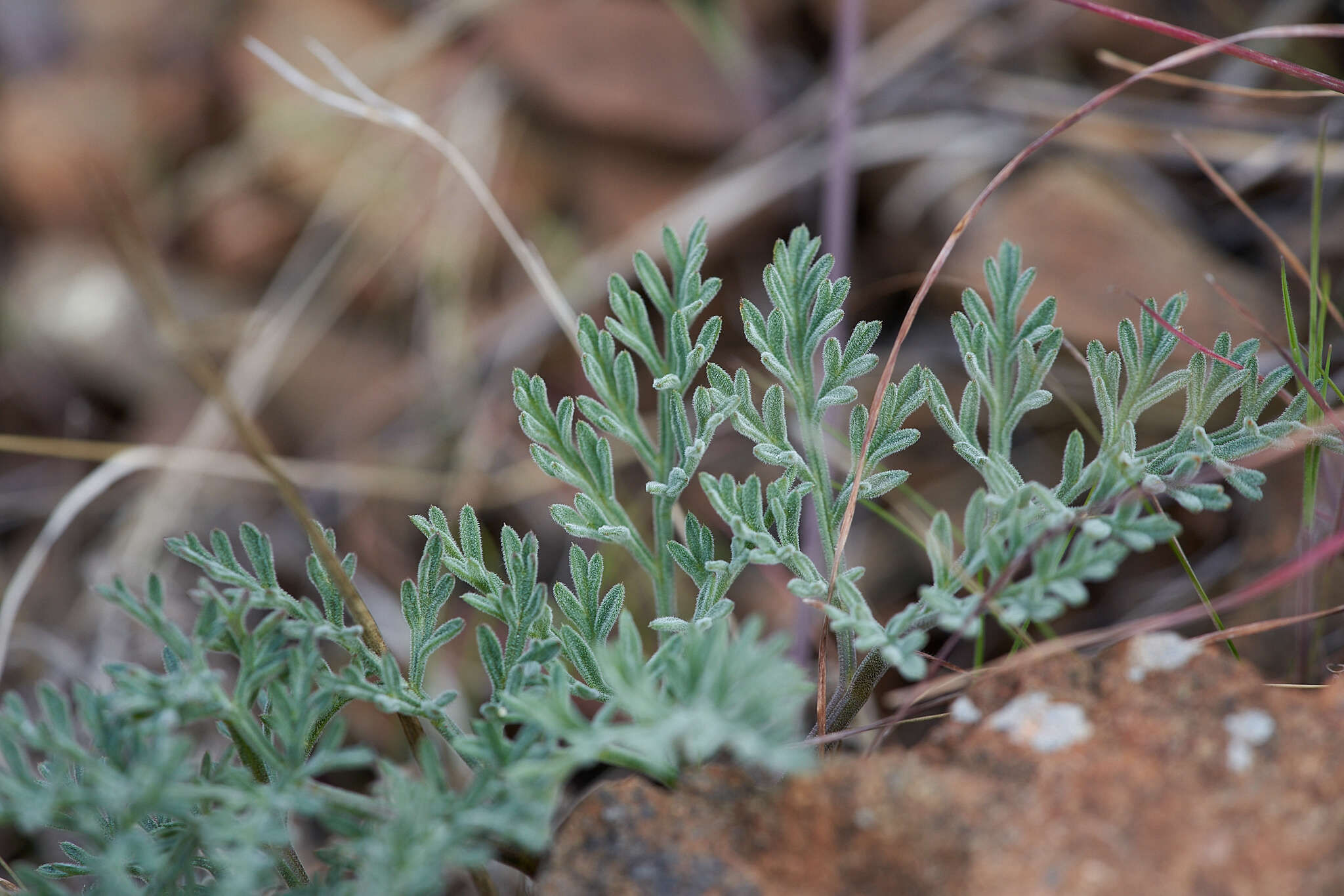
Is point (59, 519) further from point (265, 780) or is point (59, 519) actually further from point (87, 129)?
point (87, 129)

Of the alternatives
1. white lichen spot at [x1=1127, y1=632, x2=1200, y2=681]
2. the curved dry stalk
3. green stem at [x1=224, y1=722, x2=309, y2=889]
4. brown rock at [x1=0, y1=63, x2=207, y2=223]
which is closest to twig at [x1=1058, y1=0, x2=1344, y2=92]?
white lichen spot at [x1=1127, y1=632, x2=1200, y2=681]

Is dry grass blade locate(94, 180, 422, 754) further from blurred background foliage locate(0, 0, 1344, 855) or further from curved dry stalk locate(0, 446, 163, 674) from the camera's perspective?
blurred background foliage locate(0, 0, 1344, 855)

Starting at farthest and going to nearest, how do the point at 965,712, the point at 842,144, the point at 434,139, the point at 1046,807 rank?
the point at 842,144 < the point at 434,139 < the point at 965,712 < the point at 1046,807

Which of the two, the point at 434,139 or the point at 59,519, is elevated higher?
the point at 434,139

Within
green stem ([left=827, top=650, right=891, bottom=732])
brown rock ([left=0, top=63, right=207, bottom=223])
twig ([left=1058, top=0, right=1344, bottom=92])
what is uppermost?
brown rock ([left=0, top=63, right=207, bottom=223])

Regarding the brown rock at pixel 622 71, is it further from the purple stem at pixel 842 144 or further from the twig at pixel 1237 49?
the twig at pixel 1237 49


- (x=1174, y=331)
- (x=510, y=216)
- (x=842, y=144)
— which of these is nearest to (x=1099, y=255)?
(x=842, y=144)

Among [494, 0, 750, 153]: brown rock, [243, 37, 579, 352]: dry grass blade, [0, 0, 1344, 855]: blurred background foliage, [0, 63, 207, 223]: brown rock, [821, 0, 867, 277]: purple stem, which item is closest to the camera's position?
[243, 37, 579, 352]: dry grass blade

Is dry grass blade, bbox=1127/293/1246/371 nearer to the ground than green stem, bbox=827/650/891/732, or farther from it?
farther from it
